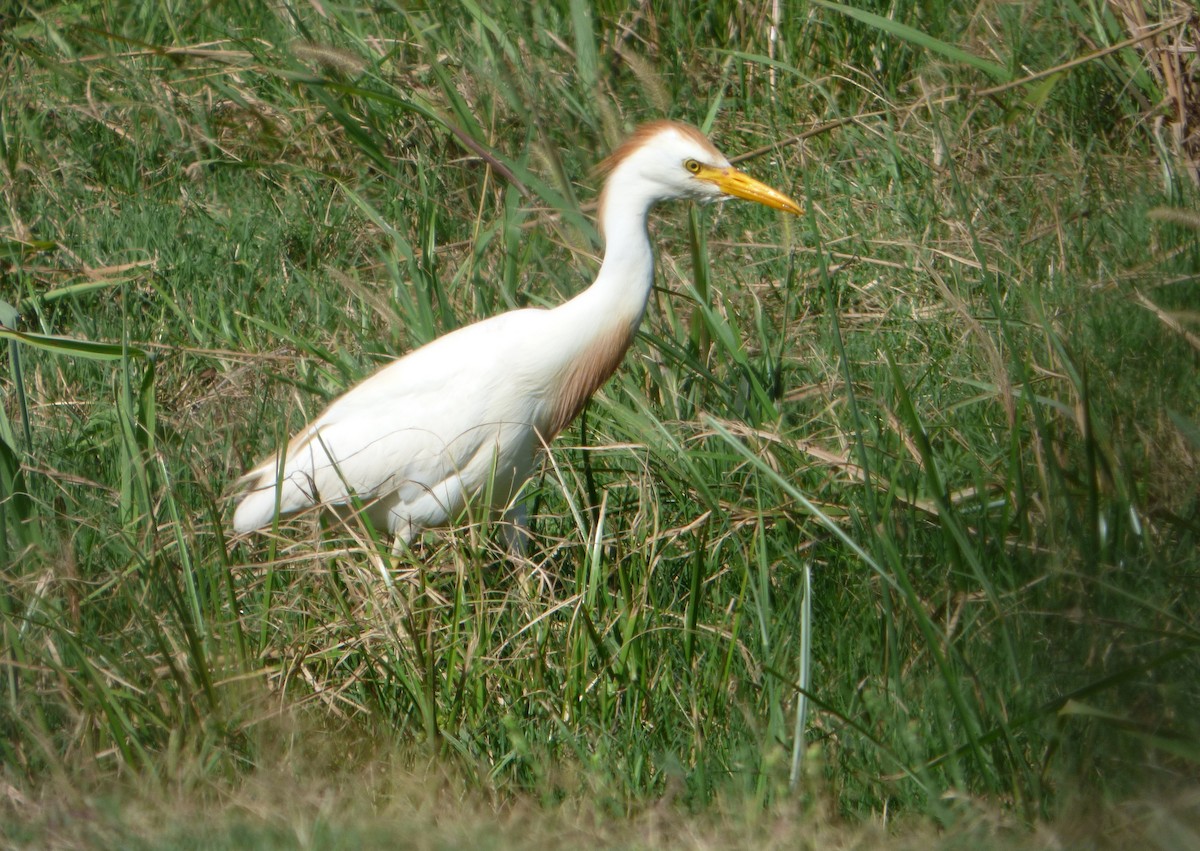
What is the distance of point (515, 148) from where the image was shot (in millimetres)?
4961

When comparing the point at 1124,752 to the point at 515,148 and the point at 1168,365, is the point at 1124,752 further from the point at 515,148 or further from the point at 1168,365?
the point at 515,148

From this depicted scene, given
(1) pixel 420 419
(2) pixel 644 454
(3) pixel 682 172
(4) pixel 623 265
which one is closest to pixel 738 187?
(3) pixel 682 172

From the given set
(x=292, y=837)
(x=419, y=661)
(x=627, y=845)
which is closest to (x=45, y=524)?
(x=419, y=661)

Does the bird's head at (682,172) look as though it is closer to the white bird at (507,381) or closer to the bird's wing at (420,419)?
the white bird at (507,381)

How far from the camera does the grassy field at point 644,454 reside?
2.34m

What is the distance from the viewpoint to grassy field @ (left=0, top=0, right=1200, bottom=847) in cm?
234

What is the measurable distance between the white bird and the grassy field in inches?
5.4

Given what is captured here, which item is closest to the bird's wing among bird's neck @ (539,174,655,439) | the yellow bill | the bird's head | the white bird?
the white bird

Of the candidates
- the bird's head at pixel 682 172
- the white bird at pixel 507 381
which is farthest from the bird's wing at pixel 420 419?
the bird's head at pixel 682 172

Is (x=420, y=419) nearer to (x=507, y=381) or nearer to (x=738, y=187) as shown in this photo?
(x=507, y=381)

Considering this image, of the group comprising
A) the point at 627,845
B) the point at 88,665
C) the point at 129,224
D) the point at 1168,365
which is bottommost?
the point at 627,845

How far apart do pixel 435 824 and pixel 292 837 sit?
25cm

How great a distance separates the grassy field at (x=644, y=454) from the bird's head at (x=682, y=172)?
158mm

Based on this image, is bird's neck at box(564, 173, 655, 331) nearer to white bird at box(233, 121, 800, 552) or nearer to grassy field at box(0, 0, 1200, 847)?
white bird at box(233, 121, 800, 552)
